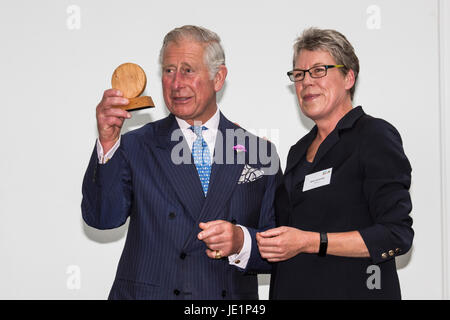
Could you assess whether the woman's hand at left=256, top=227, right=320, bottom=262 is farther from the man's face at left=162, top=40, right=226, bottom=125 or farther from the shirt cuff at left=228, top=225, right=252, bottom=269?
the man's face at left=162, top=40, right=226, bottom=125

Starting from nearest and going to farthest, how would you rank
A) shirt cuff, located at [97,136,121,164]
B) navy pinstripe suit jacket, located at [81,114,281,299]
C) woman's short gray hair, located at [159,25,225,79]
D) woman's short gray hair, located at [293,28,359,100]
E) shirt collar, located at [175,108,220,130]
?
shirt cuff, located at [97,136,121,164], navy pinstripe suit jacket, located at [81,114,281,299], woman's short gray hair, located at [293,28,359,100], woman's short gray hair, located at [159,25,225,79], shirt collar, located at [175,108,220,130]

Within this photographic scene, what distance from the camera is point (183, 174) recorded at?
271 cm

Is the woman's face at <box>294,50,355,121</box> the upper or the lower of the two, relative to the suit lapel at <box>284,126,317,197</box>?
upper

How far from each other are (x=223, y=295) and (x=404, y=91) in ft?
8.05

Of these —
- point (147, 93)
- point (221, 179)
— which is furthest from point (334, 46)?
point (147, 93)

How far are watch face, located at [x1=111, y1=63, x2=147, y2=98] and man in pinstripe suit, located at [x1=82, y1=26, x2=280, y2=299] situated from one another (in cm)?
22

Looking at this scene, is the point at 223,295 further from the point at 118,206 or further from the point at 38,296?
Answer: the point at 38,296

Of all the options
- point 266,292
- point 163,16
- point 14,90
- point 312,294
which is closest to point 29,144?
point 14,90

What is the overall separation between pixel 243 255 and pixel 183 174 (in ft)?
1.70

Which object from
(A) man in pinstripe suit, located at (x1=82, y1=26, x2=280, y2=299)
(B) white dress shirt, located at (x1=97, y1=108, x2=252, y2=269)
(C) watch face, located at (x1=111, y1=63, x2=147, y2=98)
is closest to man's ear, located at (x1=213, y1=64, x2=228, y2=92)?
(A) man in pinstripe suit, located at (x1=82, y1=26, x2=280, y2=299)

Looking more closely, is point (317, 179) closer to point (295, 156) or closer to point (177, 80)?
point (295, 156)

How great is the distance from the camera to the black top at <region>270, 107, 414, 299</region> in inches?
92.4

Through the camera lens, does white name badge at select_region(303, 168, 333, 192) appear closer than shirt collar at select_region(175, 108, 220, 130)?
Yes

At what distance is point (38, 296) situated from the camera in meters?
4.22
